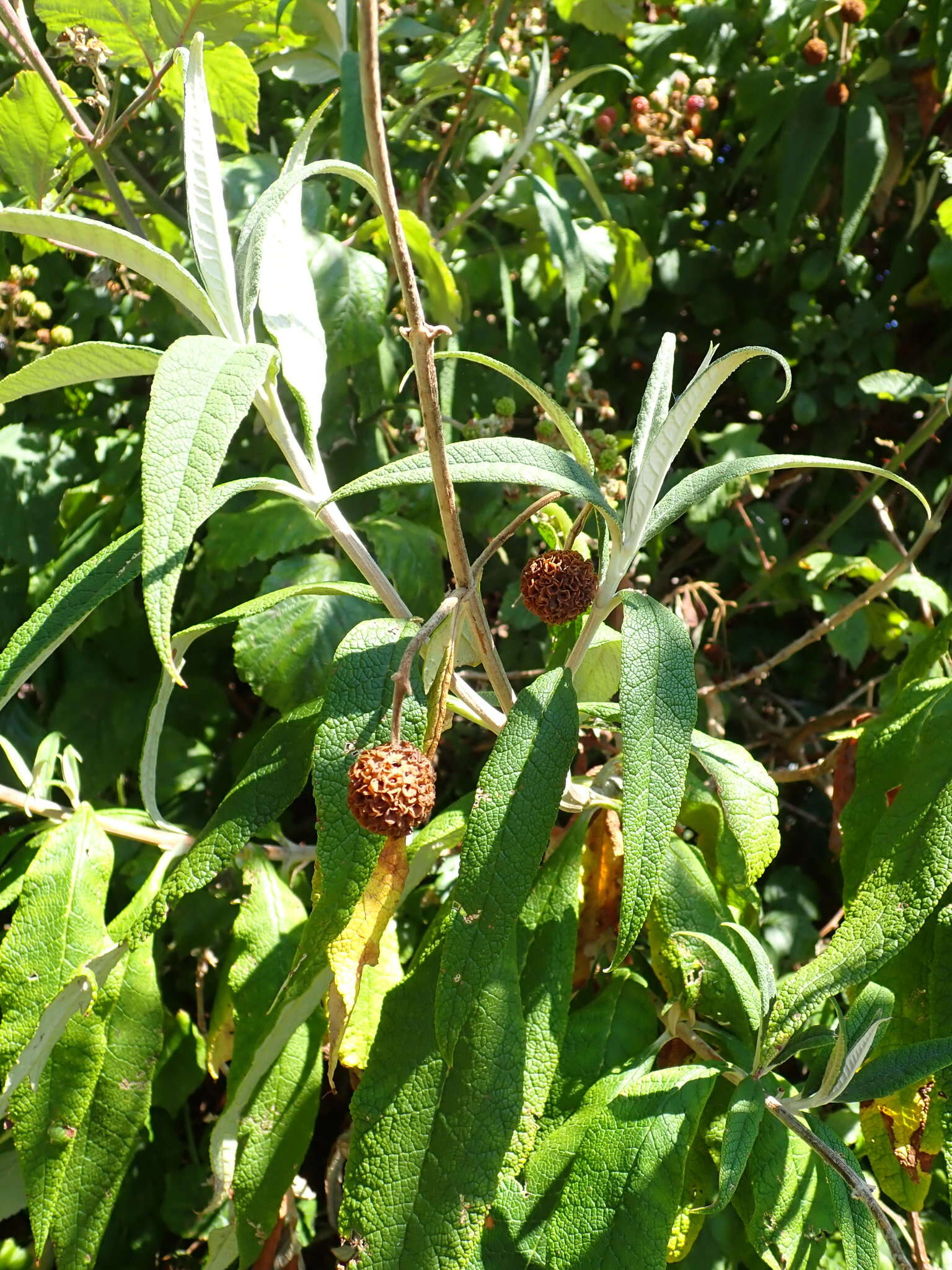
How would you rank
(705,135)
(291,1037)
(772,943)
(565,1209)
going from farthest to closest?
(705,135) → (772,943) → (291,1037) → (565,1209)

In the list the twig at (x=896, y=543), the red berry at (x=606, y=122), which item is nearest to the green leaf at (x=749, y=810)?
the twig at (x=896, y=543)

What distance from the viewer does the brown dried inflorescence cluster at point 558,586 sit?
29.7 inches

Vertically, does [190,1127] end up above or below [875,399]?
below

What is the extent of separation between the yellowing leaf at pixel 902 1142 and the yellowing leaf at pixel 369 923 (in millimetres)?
550

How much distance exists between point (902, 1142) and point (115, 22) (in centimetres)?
155

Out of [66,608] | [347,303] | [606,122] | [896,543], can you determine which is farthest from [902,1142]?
Answer: [606,122]

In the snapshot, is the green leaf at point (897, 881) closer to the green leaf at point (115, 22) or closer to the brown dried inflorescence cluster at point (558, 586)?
the brown dried inflorescence cluster at point (558, 586)

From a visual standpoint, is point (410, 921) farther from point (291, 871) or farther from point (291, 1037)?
point (291, 1037)

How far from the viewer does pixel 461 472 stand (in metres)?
0.67

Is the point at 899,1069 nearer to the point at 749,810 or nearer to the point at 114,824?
the point at 749,810

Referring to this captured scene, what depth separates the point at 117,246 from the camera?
0.76 meters

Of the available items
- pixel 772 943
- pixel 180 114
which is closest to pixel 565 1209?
pixel 772 943

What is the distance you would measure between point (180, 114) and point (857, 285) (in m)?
1.19

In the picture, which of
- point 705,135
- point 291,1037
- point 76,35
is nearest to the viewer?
point 291,1037
